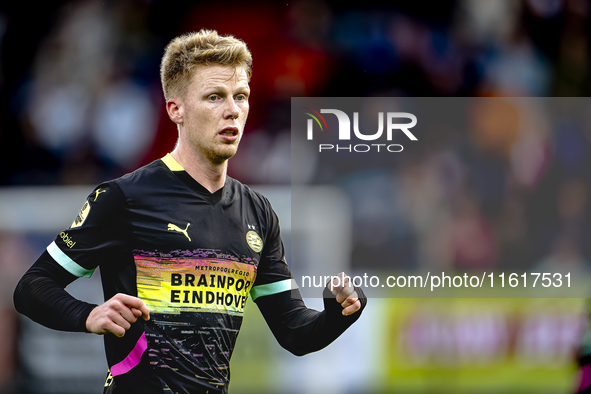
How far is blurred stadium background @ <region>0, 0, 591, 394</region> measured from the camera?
7.20 m

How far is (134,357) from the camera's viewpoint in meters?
3.39

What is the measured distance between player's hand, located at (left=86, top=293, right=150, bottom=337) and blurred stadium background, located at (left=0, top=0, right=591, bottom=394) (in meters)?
4.11

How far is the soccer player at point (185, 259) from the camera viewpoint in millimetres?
3381

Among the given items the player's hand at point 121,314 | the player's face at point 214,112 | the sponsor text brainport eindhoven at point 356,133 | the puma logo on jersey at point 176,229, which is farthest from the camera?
the sponsor text brainport eindhoven at point 356,133

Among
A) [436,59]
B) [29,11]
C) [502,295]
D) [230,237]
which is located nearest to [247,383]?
[502,295]

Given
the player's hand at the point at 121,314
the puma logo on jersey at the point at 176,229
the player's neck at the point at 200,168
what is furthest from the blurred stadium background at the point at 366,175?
the player's hand at the point at 121,314

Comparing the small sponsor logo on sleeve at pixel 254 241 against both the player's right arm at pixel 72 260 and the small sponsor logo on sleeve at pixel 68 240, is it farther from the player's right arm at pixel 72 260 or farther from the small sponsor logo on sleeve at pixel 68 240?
the small sponsor logo on sleeve at pixel 68 240

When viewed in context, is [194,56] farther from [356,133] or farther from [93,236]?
[356,133]

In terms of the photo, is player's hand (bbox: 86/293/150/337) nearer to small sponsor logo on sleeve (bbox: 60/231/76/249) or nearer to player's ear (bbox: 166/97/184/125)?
small sponsor logo on sleeve (bbox: 60/231/76/249)

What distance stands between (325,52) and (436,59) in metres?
1.50

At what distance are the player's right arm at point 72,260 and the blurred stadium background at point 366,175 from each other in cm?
379

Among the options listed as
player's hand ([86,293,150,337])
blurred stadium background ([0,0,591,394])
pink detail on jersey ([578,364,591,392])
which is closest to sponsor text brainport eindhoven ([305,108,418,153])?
blurred stadium background ([0,0,591,394])

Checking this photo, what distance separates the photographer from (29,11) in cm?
951

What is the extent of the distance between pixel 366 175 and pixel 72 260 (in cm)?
504
